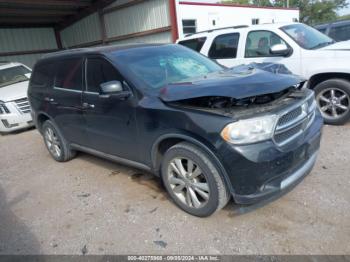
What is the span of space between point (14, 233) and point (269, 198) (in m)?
2.79

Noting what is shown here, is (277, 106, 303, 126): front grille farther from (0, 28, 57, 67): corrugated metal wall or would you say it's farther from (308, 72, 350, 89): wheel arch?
(0, 28, 57, 67): corrugated metal wall

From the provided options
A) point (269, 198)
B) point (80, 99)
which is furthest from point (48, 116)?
point (269, 198)

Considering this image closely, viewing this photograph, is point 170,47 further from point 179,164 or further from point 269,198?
point 269,198

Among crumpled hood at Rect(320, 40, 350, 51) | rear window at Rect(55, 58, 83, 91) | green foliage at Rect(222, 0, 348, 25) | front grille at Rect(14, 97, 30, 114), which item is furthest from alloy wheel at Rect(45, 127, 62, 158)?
green foliage at Rect(222, 0, 348, 25)

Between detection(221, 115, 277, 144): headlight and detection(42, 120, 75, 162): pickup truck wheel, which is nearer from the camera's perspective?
detection(221, 115, 277, 144): headlight

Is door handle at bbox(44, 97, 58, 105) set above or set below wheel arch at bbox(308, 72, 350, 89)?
above

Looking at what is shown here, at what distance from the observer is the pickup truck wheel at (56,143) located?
5037 mm

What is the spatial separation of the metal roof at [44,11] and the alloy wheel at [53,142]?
342 inches

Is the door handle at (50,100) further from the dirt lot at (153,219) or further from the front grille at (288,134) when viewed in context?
the front grille at (288,134)

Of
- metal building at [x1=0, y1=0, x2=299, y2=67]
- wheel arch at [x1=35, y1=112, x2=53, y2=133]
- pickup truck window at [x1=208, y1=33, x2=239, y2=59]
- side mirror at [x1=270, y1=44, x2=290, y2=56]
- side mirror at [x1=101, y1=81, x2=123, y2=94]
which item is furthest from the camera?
metal building at [x1=0, y1=0, x2=299, y2=67]

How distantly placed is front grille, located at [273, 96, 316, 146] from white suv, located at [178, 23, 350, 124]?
2448 millimetres

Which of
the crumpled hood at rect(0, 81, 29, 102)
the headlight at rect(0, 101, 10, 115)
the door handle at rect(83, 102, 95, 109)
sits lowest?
the headlight at rect(0, 101, 10, 115)

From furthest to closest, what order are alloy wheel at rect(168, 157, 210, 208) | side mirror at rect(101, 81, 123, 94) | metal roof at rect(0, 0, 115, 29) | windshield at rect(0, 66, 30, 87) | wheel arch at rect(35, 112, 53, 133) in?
1. metal roof at rect(0, 0, 115, 29)
2. windshield at rect(0, 66, 30, 87)
3. wheel arch at rect(35, 112, 53, 133)
4. side mirror at rect(101, 81, 123, 94)
5. alloy wheel at rect(168, 157, 210, 208)

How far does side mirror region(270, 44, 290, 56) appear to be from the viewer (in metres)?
5.38
